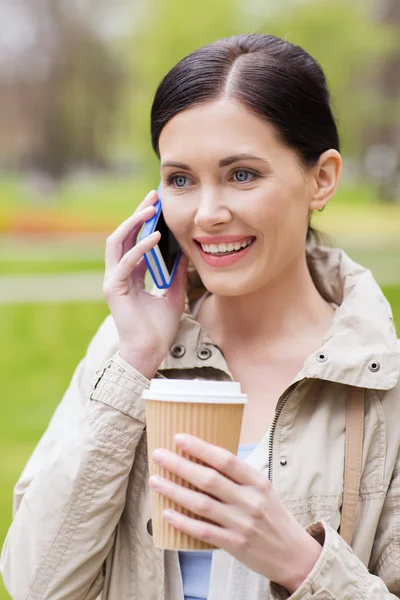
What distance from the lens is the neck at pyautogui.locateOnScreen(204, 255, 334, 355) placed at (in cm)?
A: 223

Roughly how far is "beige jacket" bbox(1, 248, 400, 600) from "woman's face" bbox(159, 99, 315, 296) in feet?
0.84

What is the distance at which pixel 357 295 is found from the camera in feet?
6.95

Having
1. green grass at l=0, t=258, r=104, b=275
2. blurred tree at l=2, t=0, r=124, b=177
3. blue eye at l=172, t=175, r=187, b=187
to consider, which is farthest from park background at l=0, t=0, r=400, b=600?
blue eye at l=172, t=175, r=187, b=187

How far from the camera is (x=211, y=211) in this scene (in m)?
1.93

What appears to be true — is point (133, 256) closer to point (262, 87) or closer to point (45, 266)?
point (262, 87)

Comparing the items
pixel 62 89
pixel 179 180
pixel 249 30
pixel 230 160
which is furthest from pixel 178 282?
pixel 62 89

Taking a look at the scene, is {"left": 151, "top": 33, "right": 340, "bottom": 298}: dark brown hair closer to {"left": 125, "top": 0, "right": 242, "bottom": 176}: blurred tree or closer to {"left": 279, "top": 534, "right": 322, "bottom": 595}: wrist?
{"left": 279, "top": 534, "right": 322, "bottom": 595}: wrist

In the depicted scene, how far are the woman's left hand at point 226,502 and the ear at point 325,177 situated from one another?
0.90m

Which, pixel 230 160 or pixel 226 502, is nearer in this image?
pixel 226 502

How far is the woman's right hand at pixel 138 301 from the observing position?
6.53 feet

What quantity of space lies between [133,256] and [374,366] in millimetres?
591

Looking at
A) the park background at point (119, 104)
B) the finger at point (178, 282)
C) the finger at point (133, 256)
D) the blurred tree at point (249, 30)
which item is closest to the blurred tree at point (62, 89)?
the park background at point (119, 104)

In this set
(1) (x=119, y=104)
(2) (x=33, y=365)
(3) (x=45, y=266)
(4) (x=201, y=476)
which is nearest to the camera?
(4) (x=201, y=476)

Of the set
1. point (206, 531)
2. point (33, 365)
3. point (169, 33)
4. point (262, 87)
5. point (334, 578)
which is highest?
point (169, 33)
